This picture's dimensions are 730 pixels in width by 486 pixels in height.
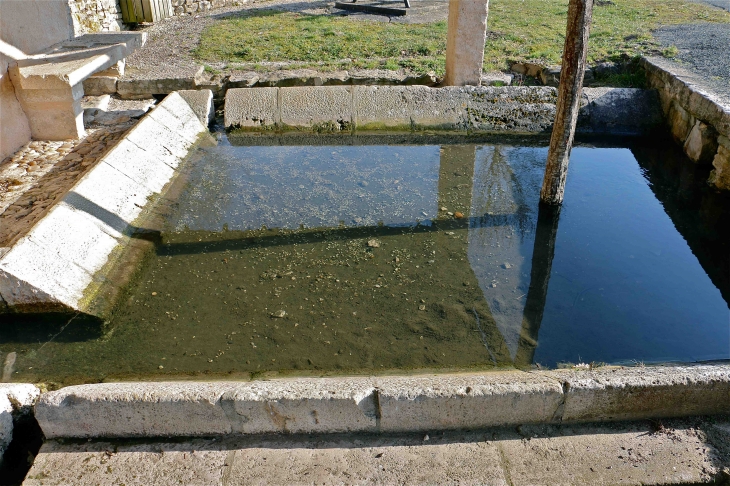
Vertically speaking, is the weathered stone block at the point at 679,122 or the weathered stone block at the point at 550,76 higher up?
the weathered stone block at the point at 550,76

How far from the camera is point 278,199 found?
5.11m

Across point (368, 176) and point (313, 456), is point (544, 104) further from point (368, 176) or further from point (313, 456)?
point (313, 456)

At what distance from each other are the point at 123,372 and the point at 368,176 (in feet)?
10.1

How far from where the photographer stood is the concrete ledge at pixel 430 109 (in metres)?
6.68

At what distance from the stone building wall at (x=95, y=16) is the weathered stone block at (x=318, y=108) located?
382 centimetres

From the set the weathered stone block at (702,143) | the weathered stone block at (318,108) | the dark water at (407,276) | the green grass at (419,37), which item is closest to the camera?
the dark water at (407,276)

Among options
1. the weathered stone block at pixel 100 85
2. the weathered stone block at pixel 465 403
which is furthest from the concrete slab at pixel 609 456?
the weathered stone block at pixel 100 85

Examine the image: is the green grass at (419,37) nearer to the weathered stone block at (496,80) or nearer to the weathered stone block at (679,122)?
the weathered stone block at (496,80)

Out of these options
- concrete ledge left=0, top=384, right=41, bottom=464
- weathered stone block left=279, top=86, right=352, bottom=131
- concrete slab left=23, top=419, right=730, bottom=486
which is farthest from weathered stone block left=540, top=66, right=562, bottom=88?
concrete ledge left=0, top=384, right=41, bottom=464

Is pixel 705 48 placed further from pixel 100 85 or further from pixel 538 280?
pixel 100 85

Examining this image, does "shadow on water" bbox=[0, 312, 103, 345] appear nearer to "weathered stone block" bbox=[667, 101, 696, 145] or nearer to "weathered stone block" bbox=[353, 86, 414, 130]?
"weathered stone block" bbox=[353, 86, 414, 130]

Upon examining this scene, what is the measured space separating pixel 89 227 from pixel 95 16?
6.38 m

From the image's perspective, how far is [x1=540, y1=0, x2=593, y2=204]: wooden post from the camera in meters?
4.36

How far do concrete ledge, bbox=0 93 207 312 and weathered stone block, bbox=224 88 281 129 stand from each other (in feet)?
3.12
